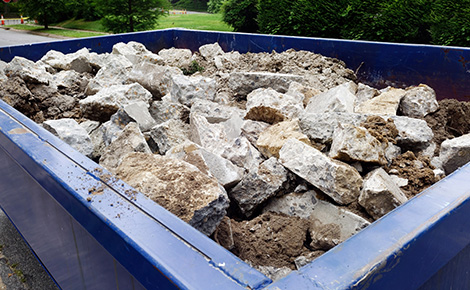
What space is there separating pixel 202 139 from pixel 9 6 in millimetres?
48949

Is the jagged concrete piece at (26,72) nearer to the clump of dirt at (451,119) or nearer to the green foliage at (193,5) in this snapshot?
the clump of dirt at (451,119)

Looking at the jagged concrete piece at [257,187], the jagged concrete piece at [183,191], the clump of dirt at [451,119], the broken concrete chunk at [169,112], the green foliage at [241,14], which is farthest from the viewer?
the green foliage at [241,14]

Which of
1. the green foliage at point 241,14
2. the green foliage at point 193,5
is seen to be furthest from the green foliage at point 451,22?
the green foliage at point 193,5

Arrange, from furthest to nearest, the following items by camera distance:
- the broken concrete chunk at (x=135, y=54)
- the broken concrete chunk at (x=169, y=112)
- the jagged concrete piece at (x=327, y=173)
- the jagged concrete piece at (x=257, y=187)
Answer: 1. the broken concrete chunk at (x=135, y=54)
2. the broken concrete chunk at (x=169, y=112)
3. the jagged concrete piece at (x=257, y=187)
4. the jagged concrete piece at (x=327, y=173)

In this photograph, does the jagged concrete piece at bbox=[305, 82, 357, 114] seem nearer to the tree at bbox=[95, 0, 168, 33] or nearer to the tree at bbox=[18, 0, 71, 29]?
the tree at bbox=[95, 0, 168, 33]

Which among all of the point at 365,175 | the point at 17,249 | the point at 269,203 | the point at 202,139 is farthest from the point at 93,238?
the point at 17,249

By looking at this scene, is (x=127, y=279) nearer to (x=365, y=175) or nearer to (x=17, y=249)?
(x=365, y=175)

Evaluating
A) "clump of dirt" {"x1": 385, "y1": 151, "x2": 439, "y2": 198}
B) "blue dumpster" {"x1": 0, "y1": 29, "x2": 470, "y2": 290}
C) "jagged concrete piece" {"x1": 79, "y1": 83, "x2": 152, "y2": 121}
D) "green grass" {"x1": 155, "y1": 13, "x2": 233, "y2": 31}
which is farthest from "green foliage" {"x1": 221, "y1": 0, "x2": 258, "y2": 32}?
"blue dumpster" {"x1": 0, "y1": 29, "x2": 470, "y2": 290}

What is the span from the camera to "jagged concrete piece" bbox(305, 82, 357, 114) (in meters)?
2.82

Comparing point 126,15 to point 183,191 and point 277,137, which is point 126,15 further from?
point 183,191

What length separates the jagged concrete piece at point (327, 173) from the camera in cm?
197

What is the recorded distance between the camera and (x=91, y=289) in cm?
154

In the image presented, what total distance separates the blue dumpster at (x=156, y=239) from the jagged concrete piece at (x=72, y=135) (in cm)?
Result: 34

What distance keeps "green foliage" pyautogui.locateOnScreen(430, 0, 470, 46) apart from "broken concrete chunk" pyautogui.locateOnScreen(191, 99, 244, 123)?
538 centimetres
